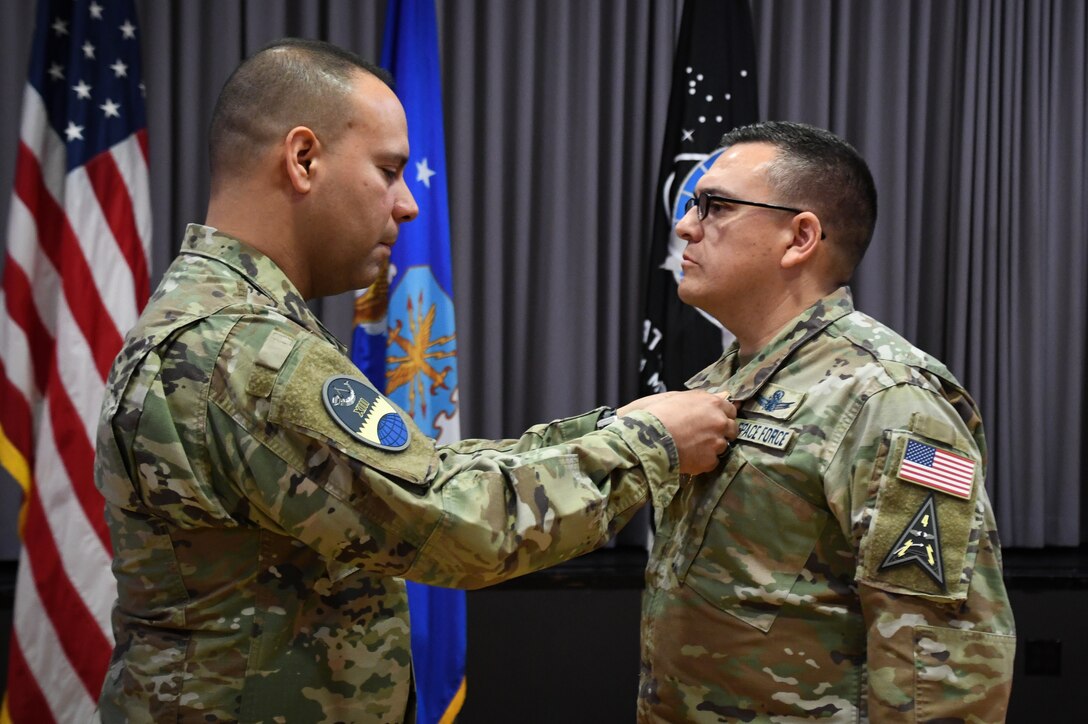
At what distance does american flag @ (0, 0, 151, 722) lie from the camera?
2861 mm

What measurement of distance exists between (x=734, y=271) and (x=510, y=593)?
1.89 m

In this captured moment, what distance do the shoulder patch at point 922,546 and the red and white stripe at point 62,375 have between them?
7.48 ft

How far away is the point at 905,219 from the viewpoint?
3.92 metres

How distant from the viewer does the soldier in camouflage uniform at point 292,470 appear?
1.24 m

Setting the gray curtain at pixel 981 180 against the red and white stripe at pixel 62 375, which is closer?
the red and white stripe at pixel 62 375

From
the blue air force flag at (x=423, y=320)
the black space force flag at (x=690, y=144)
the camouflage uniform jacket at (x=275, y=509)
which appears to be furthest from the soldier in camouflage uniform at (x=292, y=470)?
the black space force flag at (x=690, y=144)

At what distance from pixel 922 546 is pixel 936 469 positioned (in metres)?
0.11

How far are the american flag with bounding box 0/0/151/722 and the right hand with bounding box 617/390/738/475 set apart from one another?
199 centimetres

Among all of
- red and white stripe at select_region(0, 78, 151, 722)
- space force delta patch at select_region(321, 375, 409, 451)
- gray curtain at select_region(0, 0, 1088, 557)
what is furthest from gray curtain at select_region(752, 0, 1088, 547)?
space force delta patch at select_region(321, 375, 409, 451)

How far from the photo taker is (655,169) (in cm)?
374

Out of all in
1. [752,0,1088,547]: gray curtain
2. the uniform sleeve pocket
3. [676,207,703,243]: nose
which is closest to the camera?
the uniform sleeve pocket

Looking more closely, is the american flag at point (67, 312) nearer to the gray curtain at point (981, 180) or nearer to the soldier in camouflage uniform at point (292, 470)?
the soldier in camouflage uniform at point (292, 470)

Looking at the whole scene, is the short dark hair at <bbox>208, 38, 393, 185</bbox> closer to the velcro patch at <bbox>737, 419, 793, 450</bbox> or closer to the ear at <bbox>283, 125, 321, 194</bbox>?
the ear at <bbox>283, 125, 321, 194</bbox>

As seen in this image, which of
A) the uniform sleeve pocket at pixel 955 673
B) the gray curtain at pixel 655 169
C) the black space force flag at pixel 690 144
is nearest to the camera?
the uniform sleeve pocket at pixel 955 673
